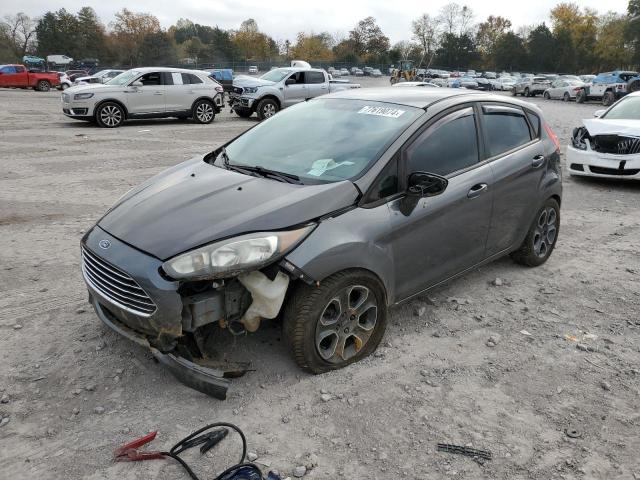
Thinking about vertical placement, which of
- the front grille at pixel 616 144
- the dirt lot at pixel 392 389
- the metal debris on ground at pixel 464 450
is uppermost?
the front grille at pixel 616 144

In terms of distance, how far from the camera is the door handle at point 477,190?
12.8 ft

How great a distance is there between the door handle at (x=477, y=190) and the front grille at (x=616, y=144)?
5.66 m

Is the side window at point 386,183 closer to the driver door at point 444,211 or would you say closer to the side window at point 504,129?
the driver door at point 444,211

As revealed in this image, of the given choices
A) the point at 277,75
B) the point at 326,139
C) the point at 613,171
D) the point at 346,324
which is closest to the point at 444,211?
the point at 326,139

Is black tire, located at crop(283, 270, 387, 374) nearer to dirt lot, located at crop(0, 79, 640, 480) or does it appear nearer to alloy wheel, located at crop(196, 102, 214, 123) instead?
dirt lot, located at crop(0, 79, 640, 480)

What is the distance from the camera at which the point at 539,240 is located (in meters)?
4.94

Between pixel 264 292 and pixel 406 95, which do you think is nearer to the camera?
pixel 264 292

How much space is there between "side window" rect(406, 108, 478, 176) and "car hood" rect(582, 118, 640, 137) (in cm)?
563

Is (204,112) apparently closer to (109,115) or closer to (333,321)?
(109,115)

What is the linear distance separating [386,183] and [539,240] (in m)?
2.27

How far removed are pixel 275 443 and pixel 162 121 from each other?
646 inches

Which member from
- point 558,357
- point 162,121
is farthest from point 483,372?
point 162,121

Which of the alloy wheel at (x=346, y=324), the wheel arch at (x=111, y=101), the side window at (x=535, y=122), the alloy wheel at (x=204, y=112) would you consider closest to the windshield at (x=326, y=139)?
the alloy wheel at (x=346, y=324)

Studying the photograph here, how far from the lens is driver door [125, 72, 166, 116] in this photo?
15.3 m
